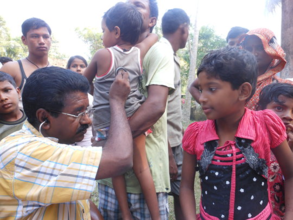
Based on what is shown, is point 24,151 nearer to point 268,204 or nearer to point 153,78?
point 153,78

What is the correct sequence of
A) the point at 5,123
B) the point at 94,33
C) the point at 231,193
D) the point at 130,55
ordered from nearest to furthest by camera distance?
the point at 231,193 < the point at 130,55 < the point at 5,123 < the point at 94,33

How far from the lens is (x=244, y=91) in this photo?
1484 millimetres

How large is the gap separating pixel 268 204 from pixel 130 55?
4.60 feet

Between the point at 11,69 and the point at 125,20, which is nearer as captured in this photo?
the point at 125,20

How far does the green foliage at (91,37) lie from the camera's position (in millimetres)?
24016

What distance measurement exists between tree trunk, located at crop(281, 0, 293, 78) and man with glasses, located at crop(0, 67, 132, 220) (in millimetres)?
6013

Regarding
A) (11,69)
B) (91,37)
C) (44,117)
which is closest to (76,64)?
(11,69)

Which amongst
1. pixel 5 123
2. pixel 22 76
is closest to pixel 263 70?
pixel 5 123

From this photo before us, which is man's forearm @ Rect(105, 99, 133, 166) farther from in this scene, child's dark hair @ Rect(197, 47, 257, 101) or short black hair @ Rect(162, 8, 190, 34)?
short black hair @ Rect(162, 8, 190, 34)

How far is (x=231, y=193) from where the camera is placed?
1421 mm

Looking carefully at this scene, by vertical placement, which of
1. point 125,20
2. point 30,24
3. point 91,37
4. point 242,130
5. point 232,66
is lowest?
point 91,37

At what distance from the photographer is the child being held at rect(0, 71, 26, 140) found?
7.76 feet

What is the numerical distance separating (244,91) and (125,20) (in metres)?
1.07

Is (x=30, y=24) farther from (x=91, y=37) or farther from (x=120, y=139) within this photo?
(x=91, y=37)
